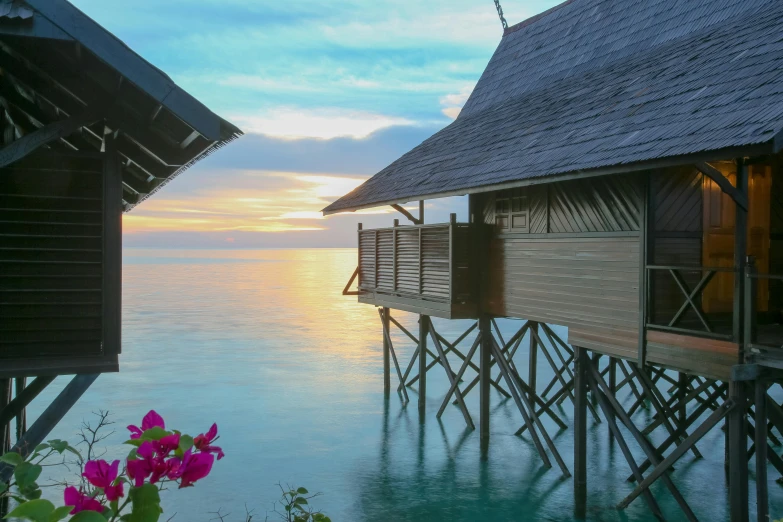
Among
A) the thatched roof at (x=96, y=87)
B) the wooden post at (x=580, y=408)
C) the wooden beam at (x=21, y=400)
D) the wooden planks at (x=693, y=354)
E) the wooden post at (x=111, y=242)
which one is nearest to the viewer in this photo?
the thatched roof at (x=96, y=87)

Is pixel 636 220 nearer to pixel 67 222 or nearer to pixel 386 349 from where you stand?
pixel 67 222

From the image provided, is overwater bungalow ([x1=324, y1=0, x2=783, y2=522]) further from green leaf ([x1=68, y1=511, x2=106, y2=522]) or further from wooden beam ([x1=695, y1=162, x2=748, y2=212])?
→ green leaf ([x1=68, y1=511, x2=106, y2=522])

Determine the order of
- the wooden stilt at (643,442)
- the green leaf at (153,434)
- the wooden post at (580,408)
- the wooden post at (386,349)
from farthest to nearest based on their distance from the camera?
the wooden post at (386,349), the wooden post at (580,408), the wooden stilt at (643,442), the green leaf at (153,434)

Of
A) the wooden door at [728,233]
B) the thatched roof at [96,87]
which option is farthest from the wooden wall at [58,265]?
the wooden door at [728,233]

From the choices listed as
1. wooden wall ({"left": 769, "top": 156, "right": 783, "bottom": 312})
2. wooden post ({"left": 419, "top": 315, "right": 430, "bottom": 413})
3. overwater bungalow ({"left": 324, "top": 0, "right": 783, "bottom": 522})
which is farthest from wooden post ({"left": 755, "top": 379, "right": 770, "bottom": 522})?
wooden post ({"left": 419, "top": 315, "right": 430, "bottom": 413})

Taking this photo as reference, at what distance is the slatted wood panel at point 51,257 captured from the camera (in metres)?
6.71

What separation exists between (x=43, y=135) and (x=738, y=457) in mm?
7120

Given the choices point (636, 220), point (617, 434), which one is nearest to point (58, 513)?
point (636, 220)

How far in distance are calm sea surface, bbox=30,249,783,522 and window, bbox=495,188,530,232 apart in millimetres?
4273

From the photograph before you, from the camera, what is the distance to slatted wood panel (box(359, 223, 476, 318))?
12453mm

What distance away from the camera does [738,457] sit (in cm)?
722

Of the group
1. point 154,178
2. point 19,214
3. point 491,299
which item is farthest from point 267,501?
point 19,214

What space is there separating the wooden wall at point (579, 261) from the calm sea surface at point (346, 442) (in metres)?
2.89

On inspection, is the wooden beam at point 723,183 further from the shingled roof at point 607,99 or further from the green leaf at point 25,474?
the green leaf at point 25,474
